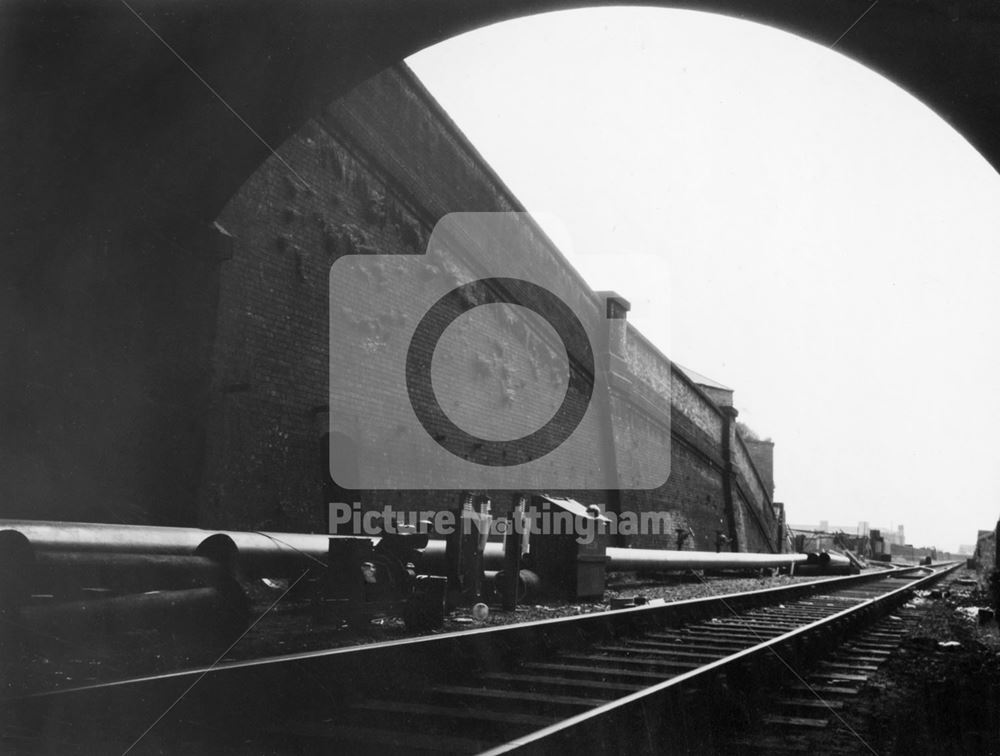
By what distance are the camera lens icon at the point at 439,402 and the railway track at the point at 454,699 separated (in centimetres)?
587

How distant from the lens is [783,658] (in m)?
5.17

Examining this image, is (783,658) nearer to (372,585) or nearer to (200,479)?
(372,585)

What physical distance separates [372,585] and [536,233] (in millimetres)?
9834

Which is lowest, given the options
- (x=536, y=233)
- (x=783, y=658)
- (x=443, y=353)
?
(x=783, y=658)

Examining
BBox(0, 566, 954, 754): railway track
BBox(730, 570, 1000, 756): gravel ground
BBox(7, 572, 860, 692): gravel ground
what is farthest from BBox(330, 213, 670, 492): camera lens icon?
BBox(730, 570, 1000, 756): gravel ground

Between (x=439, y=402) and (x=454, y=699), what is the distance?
8082 mm

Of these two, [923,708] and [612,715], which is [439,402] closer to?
[923,708]

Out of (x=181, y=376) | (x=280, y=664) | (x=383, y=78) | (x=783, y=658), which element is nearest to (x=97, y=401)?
(x=181, y=376)

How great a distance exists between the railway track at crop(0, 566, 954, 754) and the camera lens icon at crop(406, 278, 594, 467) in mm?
5870

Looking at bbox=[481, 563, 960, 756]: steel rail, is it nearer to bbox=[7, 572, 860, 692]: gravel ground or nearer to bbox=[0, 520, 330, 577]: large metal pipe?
bbox=[7, 572, 860, 692]: gravel ground

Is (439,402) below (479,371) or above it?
below

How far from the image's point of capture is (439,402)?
11.8 m

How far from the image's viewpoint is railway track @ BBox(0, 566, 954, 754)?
9.25ft

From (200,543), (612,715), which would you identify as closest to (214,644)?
(200,543)
